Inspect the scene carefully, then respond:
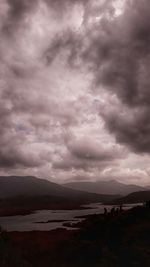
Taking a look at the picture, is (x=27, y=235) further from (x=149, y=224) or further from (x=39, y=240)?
(x=149, y=224)

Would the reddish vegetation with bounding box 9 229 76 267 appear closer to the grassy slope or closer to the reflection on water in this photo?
the grassy slope

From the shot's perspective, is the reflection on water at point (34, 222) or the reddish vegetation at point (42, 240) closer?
the reddish vegetation at point (42, 240)

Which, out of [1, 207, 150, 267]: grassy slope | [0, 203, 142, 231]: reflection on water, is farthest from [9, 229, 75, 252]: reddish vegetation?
[0, 203, 142, 231]: reflection on water

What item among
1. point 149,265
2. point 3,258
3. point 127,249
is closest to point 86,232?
point 127,249

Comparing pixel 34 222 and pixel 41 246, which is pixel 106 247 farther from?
pixel 34 222

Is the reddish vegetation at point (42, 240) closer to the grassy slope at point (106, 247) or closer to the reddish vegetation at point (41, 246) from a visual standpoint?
the reddish vegetation at point (41, 246)

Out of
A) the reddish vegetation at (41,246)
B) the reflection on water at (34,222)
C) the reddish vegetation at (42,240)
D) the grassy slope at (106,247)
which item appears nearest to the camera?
the grassy slope at (106,247)

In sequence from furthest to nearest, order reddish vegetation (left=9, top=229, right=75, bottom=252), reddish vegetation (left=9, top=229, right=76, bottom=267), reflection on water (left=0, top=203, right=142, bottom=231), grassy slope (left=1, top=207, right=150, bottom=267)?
1. reflection on water (left=0, top=203, right=142, bottom=231)
2. reddish vegetation (left=9, top=229, right=75, bottom=252)
3. reddish vegetation (left=9, top=229, right=76, bottom=267)
4. grassy slope (left=1, top=207, right=150, bottom=267)

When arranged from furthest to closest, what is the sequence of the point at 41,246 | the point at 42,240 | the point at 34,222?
the point at 34,222, the point at 42,240, the point at 41,246

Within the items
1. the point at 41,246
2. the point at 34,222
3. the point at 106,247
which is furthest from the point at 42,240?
the point at 34,222

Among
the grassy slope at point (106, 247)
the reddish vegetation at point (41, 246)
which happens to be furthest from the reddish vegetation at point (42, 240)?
the grassy slope at point (106, 247)

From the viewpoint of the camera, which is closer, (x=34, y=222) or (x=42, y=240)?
(x=42, y=240)

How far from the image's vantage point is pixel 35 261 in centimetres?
4175

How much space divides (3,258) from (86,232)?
15.7 meters
